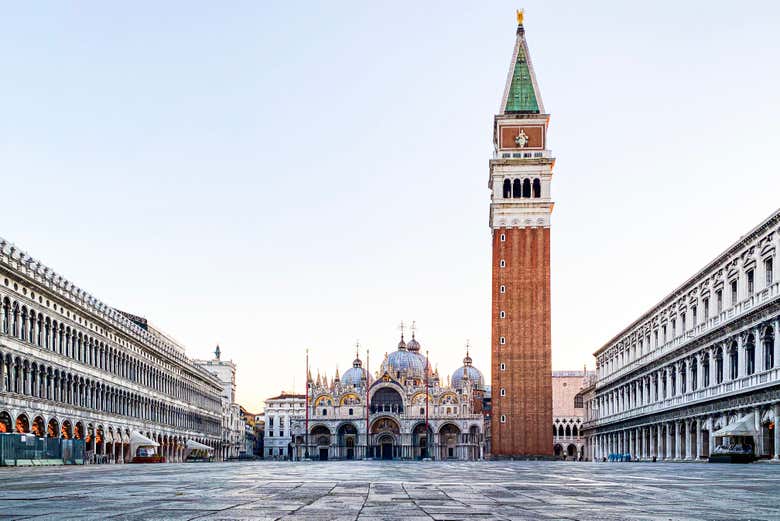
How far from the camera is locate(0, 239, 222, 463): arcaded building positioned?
43562 mm

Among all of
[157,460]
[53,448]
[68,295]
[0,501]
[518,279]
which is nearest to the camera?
[0,501]

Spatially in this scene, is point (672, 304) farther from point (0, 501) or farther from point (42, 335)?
point (0, 501)

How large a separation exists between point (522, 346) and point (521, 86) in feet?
88.3

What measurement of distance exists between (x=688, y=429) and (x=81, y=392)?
1482 inches

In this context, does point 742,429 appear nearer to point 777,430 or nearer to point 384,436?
point 777,430

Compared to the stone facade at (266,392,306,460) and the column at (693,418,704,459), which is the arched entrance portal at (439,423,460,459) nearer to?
the stone facade at (266,392,306,460)

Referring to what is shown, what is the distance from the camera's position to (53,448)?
43.7m

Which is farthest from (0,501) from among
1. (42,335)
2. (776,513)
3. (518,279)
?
(518,279)

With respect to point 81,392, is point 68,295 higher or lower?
higher

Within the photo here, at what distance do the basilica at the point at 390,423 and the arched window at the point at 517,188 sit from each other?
41.6 m

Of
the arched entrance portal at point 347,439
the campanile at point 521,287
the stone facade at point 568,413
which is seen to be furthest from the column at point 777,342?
the stone facade at point 568,413

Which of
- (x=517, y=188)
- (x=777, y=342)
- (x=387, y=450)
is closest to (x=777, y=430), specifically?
(x=777, y=342)

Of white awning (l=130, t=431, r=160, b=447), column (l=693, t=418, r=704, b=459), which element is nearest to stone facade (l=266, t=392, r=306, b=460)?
white awning (l=130, t=431, r=160, b=447)

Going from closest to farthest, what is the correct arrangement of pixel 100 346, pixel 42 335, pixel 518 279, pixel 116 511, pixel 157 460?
pixel 116 511, pixel 42 335, pixel 100 346, pixel 157 460, pixel 518 279
